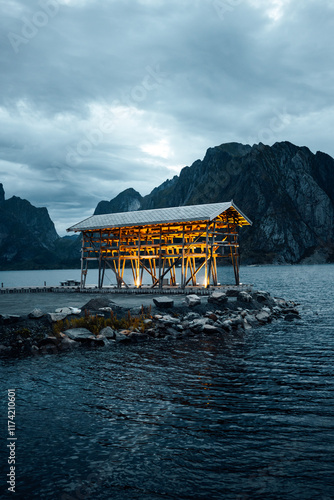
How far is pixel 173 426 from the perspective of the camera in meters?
9.09

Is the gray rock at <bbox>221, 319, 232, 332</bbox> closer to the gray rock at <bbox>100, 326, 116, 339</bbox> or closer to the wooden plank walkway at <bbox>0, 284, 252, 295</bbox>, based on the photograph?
the gray rock at <bbox>100, 326, 116, 339</bbox>

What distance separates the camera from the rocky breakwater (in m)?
18.1

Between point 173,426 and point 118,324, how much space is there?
40.0 feet

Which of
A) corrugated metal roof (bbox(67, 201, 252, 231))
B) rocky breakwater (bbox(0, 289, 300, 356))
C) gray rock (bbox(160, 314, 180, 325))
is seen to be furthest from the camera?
corrugated metal roof (bbox(67, 201, 252, 231))

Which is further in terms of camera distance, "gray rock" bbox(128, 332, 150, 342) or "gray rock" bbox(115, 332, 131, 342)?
"gray rock" bbox(128, 332, 150, 342)

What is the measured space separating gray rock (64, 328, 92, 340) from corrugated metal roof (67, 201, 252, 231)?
698 inches

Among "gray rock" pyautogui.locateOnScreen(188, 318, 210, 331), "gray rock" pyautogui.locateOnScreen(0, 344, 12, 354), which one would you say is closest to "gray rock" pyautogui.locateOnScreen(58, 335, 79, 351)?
"gray rock" pyautogui.locateOnScreen(0, 344, 12, 354)

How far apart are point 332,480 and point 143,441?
152 inches

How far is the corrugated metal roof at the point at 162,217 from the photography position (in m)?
35.0

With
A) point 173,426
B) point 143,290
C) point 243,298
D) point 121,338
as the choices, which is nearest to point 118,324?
point 121,338

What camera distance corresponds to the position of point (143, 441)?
8344 mm

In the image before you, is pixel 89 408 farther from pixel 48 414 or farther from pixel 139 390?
pixel 139 390

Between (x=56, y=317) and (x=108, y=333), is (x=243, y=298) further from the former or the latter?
(x=56, y=317)

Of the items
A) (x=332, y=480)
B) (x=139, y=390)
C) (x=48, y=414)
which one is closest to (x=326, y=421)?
(x=332, y=480)
